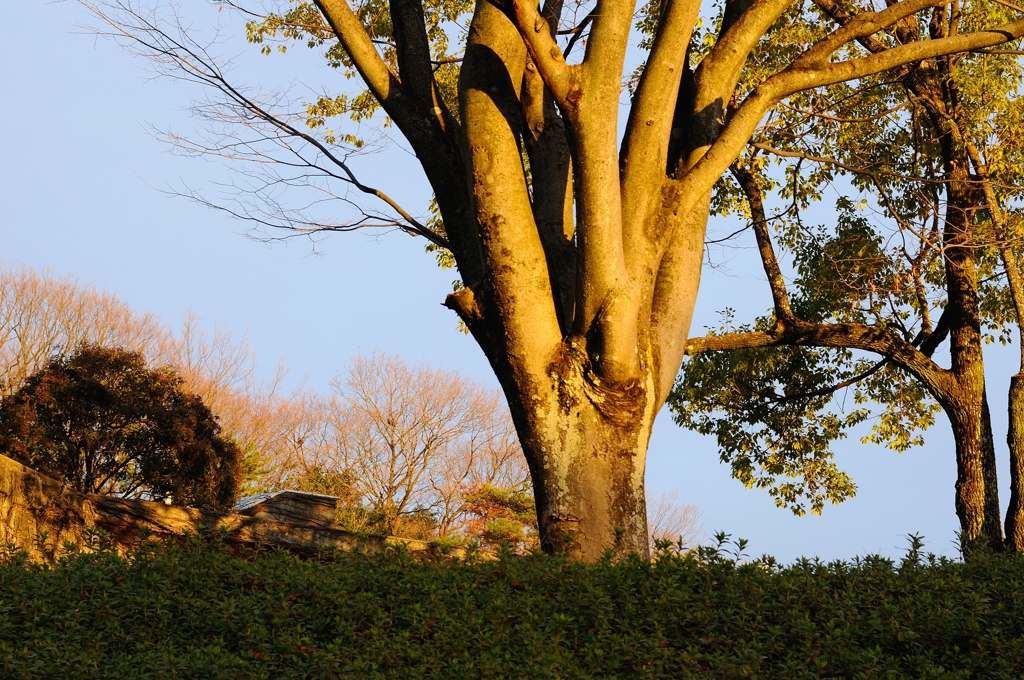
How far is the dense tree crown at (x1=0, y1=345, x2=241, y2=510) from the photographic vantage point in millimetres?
14961

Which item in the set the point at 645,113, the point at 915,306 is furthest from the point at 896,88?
the point at 645,113

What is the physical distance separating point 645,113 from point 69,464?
1266cm

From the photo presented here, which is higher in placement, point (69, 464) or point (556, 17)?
point (556, 17)

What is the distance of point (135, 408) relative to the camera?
49.8 ft

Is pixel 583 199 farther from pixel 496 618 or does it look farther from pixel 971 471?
pixel 971 471

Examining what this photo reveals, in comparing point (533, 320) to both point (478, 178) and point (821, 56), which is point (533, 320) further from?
point (821, 56)

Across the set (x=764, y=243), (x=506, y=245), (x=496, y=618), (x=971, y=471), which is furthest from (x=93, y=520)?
(x=971, y=471)

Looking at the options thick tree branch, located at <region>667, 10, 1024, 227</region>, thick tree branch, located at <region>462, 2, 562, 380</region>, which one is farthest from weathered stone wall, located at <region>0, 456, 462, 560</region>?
thick tree branch, located at <region>667, 10, 1024, 227</region>

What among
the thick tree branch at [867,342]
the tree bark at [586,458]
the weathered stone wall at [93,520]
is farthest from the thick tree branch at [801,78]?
the thick tree branch at [867,342]

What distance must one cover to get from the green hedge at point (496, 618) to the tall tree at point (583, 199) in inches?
45.2

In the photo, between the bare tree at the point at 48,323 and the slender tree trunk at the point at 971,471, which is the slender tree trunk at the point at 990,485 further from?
the bare tree at the point at 48,323

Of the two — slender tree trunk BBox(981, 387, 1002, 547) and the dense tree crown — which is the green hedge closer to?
slender tree trunk BBox(981, 387, 1002, 547)

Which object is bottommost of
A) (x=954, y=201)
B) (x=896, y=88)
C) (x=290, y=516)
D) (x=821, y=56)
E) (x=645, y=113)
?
(x=290, y=516)

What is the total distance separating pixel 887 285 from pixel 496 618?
32.3 ft
